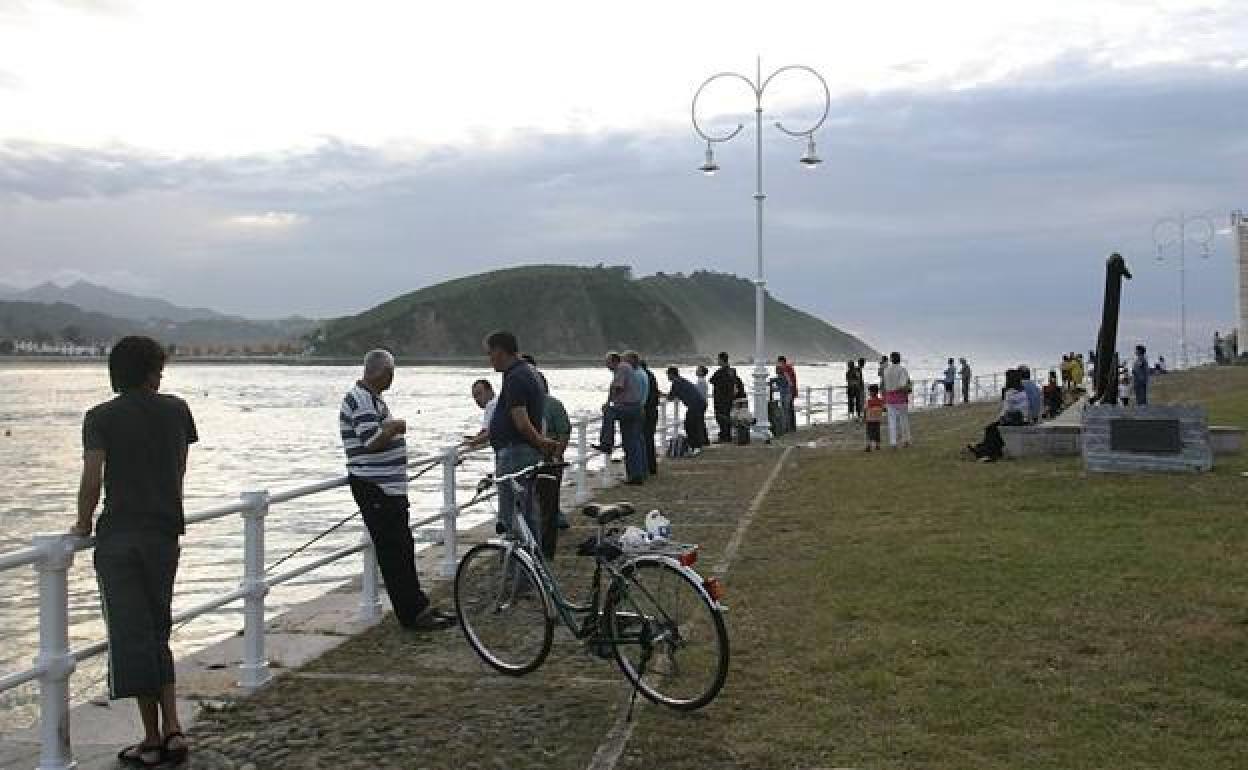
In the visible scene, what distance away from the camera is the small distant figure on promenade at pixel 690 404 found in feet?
67.8

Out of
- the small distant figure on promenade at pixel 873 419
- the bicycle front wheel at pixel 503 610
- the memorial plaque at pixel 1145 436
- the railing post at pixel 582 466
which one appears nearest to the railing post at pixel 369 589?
the bicycle front wheel at pixel 503 610

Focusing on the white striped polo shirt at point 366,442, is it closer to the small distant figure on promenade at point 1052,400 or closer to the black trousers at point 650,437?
the black trousers at point 650,437

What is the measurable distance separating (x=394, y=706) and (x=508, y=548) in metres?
1.18

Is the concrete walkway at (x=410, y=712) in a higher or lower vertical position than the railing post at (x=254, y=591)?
lower

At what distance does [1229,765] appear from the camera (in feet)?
15.6

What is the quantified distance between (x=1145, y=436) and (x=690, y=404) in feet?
26.3

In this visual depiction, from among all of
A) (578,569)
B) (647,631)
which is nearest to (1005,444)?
(578,569)

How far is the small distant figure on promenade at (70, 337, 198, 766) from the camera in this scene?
16.1ft

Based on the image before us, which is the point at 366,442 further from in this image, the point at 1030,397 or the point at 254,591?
the point at 1030,397

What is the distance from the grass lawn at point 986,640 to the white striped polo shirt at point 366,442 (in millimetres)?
2352

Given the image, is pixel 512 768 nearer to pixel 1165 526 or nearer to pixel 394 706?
pixel 394 706

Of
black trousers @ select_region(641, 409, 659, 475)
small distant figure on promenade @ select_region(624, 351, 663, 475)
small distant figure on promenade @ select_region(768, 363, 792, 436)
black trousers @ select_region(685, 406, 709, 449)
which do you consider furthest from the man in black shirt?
black trousers @ select_region(641, 409, 659, 475)

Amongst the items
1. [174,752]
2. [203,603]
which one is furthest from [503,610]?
[174,752]

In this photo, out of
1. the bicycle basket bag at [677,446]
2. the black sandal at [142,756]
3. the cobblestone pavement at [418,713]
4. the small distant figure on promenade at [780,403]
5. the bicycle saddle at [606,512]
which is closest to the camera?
the black sandal at [142,756]
